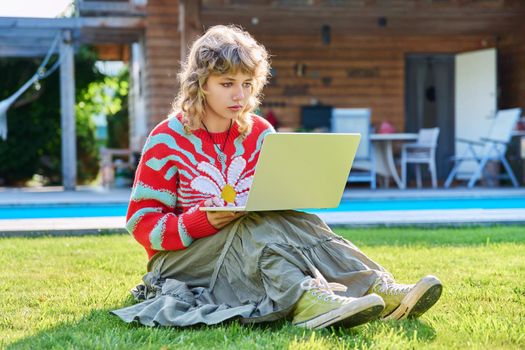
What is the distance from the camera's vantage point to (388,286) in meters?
2.45

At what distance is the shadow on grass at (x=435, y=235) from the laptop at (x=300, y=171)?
1968 millimetres

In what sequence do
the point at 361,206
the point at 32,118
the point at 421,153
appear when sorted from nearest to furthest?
1. the point at 361,206
2. the point at 421,153
3. the point at 32,118

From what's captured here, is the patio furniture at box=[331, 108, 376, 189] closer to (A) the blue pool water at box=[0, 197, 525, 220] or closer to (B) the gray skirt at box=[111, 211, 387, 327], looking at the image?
(A) the blue pool water at box=[0, 197, 525, 220]

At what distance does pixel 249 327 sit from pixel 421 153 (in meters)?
8.38

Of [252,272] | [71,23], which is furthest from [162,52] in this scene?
[252,272]

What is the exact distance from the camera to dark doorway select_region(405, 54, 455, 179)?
1176 cm

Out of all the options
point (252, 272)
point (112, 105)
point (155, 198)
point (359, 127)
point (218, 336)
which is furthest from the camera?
point (112, 105)

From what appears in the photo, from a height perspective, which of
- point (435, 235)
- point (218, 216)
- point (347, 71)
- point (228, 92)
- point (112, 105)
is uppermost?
point (347, 71)

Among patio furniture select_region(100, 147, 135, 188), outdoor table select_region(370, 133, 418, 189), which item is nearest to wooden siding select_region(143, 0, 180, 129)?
patio furniture select_region(100, 147, 135, 188)

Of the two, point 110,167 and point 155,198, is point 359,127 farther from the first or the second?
point 155,198

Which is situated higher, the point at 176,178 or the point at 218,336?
the point at 176,178

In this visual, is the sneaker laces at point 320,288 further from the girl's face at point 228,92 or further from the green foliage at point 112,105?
the green foliage at point 112,105

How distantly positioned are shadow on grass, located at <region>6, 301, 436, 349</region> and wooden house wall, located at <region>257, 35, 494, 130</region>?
8.88m

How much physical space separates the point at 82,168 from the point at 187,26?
6.57 metres
